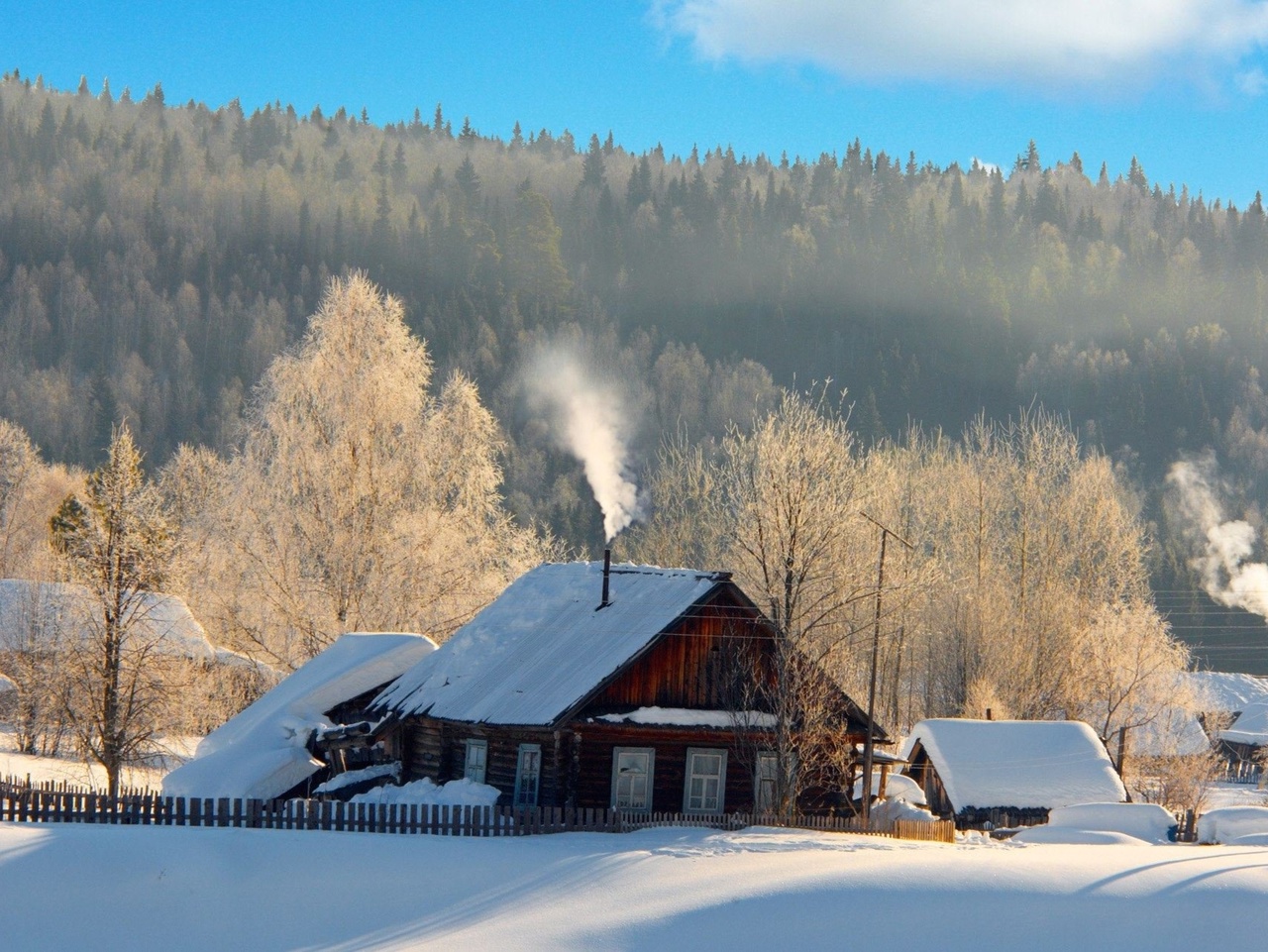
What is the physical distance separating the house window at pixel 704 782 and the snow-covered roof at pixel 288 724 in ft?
26.9

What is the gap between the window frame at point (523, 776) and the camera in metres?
27.1

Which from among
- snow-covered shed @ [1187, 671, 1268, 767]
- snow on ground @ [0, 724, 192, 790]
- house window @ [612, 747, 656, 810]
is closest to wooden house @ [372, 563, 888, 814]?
house window @ [612, 747, 656, 810]

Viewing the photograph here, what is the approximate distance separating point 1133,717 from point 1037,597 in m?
5.40

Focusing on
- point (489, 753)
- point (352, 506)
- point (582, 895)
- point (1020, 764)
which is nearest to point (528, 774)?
point (489, 753)

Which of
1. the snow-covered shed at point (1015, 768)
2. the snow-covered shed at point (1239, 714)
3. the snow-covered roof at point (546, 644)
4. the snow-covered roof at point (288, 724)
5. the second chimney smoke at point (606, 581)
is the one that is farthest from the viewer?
the snow-covered shed at point (1239, 714)

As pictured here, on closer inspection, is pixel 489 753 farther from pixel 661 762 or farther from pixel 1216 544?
pixel 1216 544

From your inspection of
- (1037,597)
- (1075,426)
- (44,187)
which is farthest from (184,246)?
(1037,597)

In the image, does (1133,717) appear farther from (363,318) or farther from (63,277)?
(63,277)

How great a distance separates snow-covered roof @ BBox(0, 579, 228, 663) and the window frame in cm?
1359

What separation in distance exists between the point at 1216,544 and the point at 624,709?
93792 millimetres

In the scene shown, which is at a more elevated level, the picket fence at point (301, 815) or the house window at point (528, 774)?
the house window at point (528, 774)

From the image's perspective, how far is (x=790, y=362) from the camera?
170 meters

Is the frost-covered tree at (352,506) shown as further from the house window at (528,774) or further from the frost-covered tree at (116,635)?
the house window at (528,774)

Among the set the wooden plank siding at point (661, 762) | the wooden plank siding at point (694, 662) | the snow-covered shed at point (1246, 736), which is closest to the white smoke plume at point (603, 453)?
the wooden plank siding at point (694, 662)
